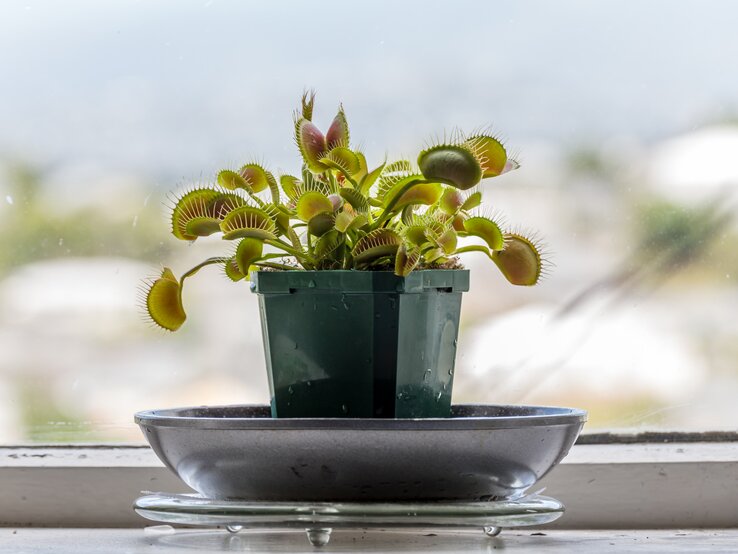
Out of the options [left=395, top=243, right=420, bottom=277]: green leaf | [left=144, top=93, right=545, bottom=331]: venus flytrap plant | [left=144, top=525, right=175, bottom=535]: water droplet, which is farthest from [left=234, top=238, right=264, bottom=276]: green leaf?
[left=144, top=525, right=175, bottom=535]: water droplet

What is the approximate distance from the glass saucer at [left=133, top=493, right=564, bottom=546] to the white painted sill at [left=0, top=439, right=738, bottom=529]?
24 centimetres

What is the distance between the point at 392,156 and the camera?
1.01 meters

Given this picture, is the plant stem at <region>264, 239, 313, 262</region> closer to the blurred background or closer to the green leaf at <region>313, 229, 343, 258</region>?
the green leaf at <region>313, 229, 343, 258</region>

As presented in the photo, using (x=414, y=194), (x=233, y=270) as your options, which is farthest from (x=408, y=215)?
(x=233, y=270)

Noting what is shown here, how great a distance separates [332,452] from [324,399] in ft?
0.23

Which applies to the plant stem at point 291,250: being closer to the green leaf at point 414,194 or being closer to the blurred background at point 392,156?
the green leaf at point 414,194

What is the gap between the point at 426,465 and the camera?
2.11ft

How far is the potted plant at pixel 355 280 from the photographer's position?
695 mm

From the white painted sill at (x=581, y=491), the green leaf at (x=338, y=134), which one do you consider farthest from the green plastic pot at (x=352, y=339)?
the white painted sill at (x=581, y=491)

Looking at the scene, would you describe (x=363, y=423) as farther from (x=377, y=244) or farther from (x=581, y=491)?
(x=581, y=491)

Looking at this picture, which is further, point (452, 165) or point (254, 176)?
point (254, 176)

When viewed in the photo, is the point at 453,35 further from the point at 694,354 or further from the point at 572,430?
the point at 572,430

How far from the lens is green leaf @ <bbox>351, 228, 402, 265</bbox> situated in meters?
0.69

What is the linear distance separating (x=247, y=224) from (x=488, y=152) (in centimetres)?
18
